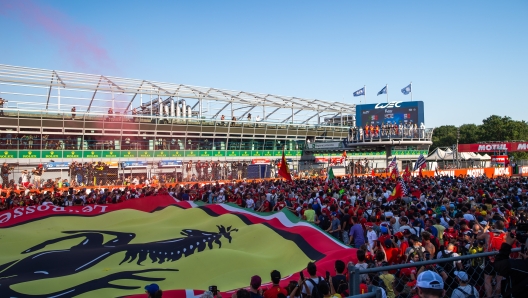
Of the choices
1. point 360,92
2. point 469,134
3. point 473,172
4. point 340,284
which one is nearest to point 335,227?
point 340,284

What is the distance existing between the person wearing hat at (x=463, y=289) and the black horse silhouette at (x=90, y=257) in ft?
19.9

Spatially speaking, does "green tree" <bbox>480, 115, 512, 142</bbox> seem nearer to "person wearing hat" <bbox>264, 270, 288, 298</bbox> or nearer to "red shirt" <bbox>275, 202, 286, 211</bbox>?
"red shirt" <bbox>275, 202, 286, 211</bbox>

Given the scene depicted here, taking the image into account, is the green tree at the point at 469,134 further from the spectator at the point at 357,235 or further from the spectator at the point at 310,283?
the spectator at the point at 310,283

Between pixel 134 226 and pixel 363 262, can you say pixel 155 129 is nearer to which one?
pixel 134 226

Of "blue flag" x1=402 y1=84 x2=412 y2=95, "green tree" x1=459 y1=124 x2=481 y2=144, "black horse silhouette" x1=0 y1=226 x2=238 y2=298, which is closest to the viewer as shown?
"black horse silhouette" x1=0 y1=226 x2=238 y2=298

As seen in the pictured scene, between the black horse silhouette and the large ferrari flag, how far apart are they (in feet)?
0.07

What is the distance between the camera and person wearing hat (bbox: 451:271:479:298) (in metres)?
5.19

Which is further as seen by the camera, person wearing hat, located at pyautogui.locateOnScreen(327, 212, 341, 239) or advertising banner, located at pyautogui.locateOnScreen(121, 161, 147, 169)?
advertising banner, located at pyautogui.locateOnScreen(121, 161, 147, 169)

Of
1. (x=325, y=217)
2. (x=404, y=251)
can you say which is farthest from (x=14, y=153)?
(x=404, y=251)

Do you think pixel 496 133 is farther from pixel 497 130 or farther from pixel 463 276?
pixel 463 276

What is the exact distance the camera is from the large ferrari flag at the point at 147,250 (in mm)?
8445

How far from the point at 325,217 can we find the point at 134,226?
6927mm

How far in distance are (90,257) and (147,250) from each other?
56.5 inches

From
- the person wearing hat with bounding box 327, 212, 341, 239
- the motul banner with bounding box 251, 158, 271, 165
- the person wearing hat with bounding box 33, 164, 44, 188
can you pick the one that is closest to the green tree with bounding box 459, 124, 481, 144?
the motul banner with bounding box 251, 158, 271, 165
